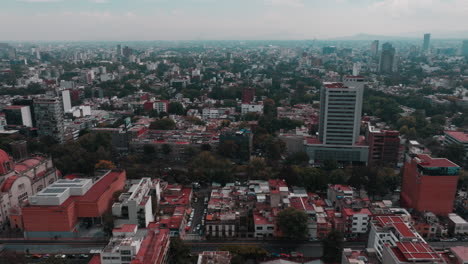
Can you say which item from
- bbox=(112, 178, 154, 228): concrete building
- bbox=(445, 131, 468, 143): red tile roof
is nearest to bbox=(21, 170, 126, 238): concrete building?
bbox=(112, 178, 154, 228): concrete building

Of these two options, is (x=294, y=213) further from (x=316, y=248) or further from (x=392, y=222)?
(x=392, y=222)

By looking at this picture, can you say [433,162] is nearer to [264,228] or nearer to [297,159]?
[297,159]

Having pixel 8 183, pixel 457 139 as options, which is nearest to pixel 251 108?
pixel 457 139

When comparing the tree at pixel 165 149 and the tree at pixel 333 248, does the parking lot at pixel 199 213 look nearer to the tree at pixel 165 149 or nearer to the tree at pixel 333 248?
the tree at pixel 333 248

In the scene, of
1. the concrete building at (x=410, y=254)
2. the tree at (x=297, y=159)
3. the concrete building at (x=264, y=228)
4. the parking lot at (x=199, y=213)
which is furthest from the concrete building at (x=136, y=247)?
the tree at (x=297, y=159)

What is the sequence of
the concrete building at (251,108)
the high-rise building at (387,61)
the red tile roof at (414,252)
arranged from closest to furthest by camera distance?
Result: the red tile roof at (414,252) → the concrete building at (251,108) → the high-rise building at (387,61)

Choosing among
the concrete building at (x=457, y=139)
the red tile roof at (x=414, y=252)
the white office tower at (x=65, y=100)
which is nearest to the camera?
the red tile roof at (x=414, y=252)
